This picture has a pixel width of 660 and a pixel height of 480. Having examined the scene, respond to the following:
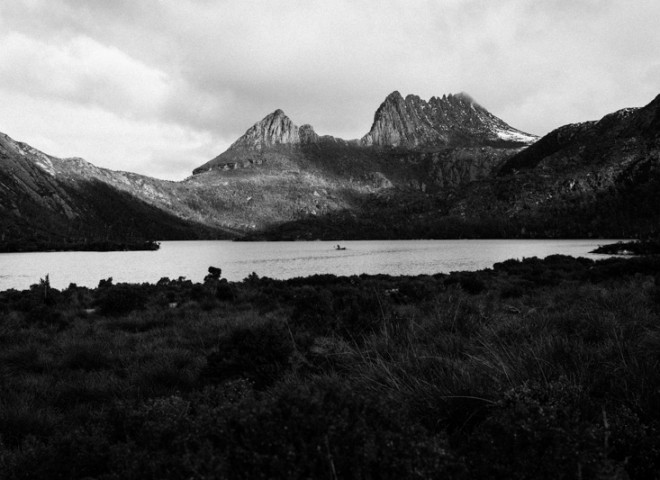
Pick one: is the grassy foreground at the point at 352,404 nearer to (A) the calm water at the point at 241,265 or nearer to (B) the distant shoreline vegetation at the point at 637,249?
(A) the calm water at the point at 241,265

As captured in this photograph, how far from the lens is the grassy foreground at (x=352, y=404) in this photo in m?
1.75

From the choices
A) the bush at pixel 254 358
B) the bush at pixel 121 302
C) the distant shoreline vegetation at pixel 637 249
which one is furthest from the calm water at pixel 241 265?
the bush at pixel 254 358

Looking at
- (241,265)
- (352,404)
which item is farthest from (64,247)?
(352,404)

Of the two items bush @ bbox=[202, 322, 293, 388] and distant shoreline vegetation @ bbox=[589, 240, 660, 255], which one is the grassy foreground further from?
distant shoreline vegetation @ bbox=[589, 240, 660, 255]

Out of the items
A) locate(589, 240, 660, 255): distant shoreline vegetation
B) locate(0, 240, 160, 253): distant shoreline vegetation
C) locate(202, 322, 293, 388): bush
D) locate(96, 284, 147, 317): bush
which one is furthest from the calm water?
locate(0, 240, 160, 253): distant shoreline vegetation

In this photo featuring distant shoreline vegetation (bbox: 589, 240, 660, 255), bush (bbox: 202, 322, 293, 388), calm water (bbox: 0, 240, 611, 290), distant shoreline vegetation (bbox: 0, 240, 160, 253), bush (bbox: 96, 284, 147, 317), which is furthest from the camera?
distant shoreline vegetation (bbox: 0, 240, 160, 253)

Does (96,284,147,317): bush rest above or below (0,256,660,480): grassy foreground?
below

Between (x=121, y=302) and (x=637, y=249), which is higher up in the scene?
(x=637, y=249)

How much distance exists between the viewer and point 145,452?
2105 mm

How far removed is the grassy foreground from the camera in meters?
1.75

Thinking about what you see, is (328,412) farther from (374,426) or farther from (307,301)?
(307,301)

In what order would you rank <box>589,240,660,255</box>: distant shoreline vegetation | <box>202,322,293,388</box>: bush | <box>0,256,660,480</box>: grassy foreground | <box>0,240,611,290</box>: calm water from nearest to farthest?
<box>0,256,660,480</box>: grassy foreground → <box>202,322,293,388</box>: bush → <box>0,240,611,290</box>: calm water → <box>589,240,660,255</box>: distant shoreline vegetation

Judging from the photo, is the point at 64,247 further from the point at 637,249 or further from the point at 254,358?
the point at 254,358

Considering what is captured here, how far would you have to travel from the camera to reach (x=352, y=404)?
6.62 feet
